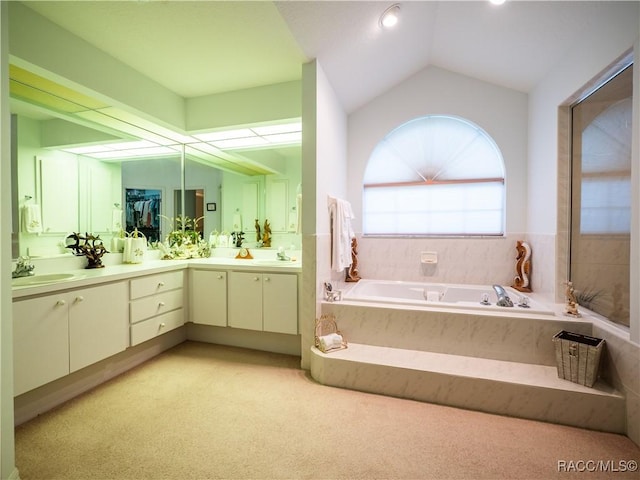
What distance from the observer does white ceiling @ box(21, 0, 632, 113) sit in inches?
76.0

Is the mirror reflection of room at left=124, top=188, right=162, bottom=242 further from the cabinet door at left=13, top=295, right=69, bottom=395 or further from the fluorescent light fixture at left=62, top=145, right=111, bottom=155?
the cabinet door at left=13, top=295, right=69, bottom=395

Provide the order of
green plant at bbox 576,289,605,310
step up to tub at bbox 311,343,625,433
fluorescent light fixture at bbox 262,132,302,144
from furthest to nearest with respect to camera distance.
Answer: fluorescent light fixture at bbox 262,132,302,144
green plant at bbox 576,289,605,310
step up to tub at bbox 311,343,625,433

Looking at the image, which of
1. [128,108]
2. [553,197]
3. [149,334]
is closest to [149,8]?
[128,108]

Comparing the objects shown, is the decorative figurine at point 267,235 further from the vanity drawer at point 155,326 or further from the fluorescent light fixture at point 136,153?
the fluorescent light fixture at point 136,153

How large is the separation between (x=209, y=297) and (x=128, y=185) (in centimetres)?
144

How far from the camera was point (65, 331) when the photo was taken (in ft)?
6.02

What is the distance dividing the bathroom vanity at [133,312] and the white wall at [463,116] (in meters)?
1.37

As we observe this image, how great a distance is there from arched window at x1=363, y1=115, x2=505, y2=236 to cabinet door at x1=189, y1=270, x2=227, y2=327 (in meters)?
1.80

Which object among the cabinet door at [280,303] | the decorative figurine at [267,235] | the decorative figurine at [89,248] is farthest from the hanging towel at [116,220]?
the cabinet door at [280,303]

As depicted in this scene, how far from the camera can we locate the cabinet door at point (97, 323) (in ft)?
6.20

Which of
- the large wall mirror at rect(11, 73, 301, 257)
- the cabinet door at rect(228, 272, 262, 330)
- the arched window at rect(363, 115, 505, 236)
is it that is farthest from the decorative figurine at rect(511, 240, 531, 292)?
the cabinet door at rect(228, 272, 262, 330)

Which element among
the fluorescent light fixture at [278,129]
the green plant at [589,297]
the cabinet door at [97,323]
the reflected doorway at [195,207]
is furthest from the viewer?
the reflected doorway at [195,207]

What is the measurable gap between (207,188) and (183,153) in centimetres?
50

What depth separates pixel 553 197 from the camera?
2.50 meters
